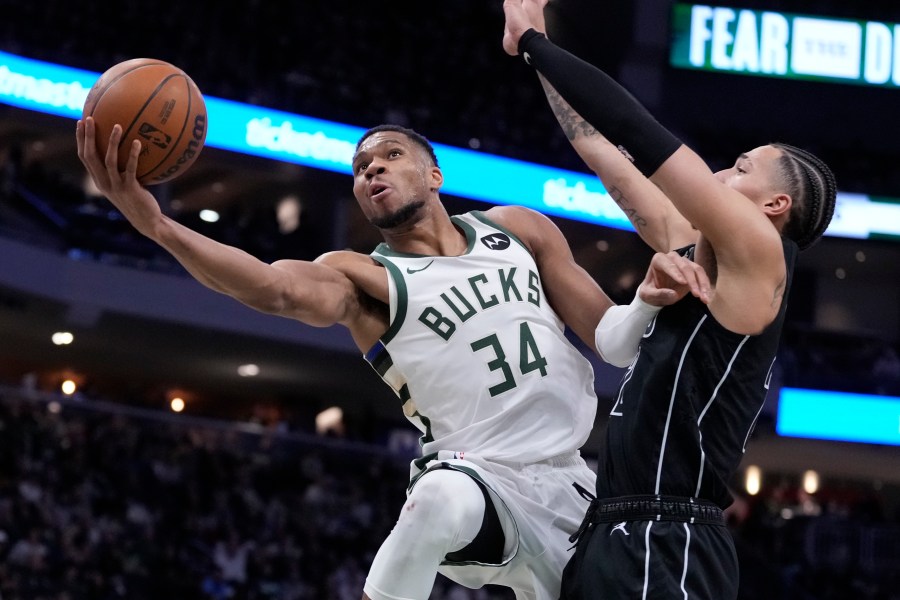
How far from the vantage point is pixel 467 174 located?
19047mm

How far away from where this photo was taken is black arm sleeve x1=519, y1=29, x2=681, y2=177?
3.14 meters

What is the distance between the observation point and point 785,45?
23.9 m

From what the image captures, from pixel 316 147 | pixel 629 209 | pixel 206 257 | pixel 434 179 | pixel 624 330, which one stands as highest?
pixel 316 147

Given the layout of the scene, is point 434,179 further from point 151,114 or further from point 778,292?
point 778,292

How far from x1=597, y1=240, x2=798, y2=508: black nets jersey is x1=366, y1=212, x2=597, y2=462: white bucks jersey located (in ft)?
1.96

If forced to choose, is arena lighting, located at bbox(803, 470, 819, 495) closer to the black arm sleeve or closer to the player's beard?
the player's beard

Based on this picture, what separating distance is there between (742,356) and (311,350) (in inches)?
609

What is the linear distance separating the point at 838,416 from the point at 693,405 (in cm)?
1782

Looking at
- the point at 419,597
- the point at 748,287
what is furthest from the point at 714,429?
the point at 419,597

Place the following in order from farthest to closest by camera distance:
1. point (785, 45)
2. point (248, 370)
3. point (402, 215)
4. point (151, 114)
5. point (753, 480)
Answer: point (753, 480) → point (785, 45) → point (248, 370) → point (402, 215) → point (151, 114)

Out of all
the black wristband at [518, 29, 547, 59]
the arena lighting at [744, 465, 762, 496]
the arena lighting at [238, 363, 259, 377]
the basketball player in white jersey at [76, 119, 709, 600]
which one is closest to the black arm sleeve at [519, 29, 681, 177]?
the black wristband at [518, 29, 547, 59]

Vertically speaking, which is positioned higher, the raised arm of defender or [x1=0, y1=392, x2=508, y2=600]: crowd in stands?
the raised arm of defender

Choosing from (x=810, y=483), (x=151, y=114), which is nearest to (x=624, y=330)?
(x=151, y=114)

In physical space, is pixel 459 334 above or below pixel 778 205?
below
